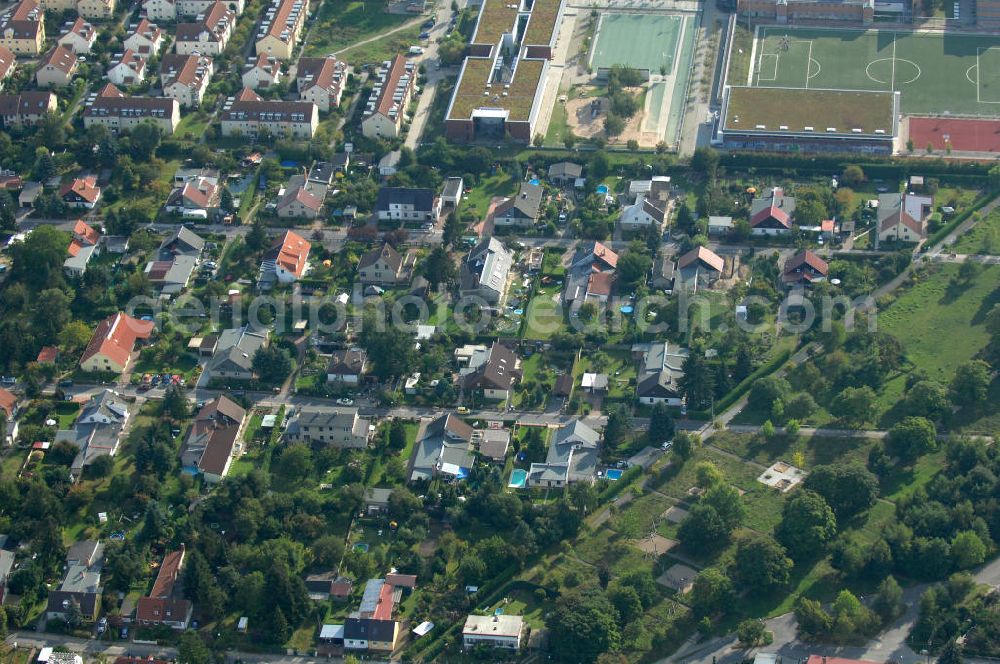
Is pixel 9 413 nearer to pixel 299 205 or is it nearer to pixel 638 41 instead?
pixel 299 205

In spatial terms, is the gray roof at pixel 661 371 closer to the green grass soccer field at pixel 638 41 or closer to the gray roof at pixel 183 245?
the gray roof at pixel 183 245

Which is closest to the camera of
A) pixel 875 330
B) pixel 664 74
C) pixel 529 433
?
pixel 529 433

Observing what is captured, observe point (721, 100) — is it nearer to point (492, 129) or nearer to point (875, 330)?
point (492, 129)

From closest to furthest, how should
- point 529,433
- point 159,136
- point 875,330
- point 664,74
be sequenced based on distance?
point 529,433 < point 875,330 < point 159,136 < point 664,74

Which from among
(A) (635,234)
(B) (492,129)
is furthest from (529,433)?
(B) (492,129)

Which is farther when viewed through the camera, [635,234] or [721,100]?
[721,100]

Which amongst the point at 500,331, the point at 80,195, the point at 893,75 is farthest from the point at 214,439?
the point at 893,75

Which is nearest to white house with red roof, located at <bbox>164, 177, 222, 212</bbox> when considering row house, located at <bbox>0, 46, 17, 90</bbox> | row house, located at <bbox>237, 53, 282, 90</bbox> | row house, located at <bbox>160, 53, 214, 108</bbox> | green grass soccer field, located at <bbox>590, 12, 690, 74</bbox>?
row house, located at <bbox>160, 53, 214, 108</bbox>
